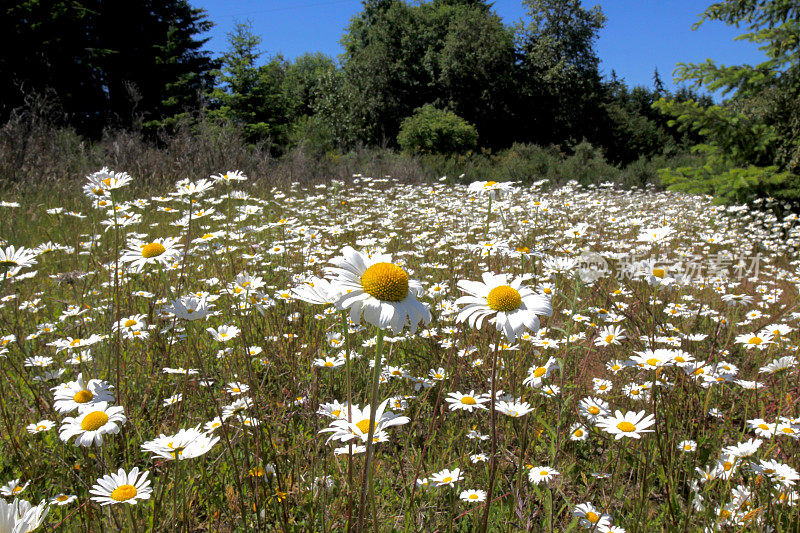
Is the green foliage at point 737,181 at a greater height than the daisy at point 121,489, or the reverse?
the green foliage at point 737,181

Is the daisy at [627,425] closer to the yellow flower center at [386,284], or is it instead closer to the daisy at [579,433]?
the daisy at [579,433]

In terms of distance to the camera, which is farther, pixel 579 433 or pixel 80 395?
pixel 579 433

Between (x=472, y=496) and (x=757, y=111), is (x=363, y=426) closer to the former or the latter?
(x=472, y=496)

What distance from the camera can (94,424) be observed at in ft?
4.03

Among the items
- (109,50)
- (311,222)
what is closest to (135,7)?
(109,50)

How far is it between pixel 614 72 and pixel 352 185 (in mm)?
50423

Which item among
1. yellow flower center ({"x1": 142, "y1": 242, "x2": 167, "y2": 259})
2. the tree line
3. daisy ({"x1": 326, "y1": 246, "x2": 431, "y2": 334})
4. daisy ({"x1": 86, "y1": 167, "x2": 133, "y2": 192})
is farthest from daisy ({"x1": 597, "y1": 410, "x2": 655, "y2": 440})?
the tree line

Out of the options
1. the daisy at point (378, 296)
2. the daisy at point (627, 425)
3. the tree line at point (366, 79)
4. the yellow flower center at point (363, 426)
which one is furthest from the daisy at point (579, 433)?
the tree line at point (366, 79)

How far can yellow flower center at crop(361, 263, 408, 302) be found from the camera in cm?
96

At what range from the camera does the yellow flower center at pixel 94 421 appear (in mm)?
1225

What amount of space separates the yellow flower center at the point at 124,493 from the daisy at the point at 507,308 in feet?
2.85

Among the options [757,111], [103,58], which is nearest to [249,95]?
[103,58]

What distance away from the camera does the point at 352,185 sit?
9.43 meters

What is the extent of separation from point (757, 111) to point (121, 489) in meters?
7.22
